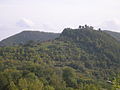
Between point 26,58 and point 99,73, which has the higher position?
point 26,58

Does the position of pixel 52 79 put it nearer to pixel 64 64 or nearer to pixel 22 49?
pixel 64 64

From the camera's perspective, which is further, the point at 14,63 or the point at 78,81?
the point at 14,63

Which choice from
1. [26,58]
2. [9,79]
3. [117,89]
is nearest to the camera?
[117,89]

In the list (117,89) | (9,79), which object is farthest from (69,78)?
(117,89)

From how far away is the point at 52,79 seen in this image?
12500 centimetres

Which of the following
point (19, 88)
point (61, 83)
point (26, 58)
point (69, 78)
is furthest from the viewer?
point (26, 58)

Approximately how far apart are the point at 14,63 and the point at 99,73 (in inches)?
2561

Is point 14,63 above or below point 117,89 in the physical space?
below

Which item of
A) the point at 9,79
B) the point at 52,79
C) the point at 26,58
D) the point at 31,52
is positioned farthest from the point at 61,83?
the point at 31,52

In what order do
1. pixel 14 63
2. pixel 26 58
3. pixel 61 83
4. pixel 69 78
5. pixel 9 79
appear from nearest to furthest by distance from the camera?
pixel 9 79
pixel 61 83
pixel 69 78
pixel 14 63
pixel 26 58

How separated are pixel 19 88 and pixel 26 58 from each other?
87.2 meters

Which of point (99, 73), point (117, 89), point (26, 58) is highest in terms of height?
point (117, 89)

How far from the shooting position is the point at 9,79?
364 ft

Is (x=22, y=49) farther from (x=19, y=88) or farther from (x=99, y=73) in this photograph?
(x=19, y=88)
